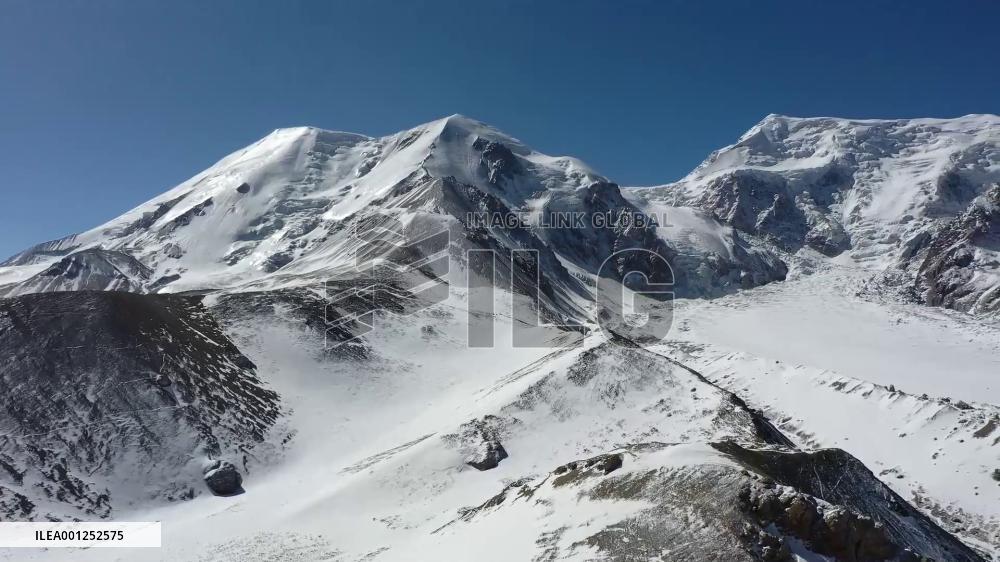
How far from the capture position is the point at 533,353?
79500 mm

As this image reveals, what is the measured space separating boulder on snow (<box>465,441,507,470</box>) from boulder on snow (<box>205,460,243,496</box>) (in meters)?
17.8

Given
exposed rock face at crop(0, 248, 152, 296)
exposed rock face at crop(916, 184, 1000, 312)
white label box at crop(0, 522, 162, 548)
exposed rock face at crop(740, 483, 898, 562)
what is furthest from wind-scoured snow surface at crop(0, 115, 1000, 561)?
exposed rock face at crop(916, 184, 1000, 312)

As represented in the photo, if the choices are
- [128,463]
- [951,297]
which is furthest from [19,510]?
[951,297]

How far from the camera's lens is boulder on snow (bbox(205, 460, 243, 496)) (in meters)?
45.2

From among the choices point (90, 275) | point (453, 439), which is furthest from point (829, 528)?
point (90, 275)

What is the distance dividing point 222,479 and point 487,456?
20.1m

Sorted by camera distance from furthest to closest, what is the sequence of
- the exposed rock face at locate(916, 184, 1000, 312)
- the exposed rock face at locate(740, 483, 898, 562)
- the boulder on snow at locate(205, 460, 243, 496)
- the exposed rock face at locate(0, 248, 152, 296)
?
the exposed rock face at locate(916, 184, 1000, 312) → the exposed rock face at locate(0, 248, 152, 296) → the boulder on snow at locate(205, 460, 243, 496) → the exposed rock face at locate(740, 483, 898, 562)

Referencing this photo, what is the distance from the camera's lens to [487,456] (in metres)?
46.1

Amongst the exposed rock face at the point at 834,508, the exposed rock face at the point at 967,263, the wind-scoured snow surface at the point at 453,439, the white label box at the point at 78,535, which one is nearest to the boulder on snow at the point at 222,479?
the wind-scoured snow surface at the point at 453,439

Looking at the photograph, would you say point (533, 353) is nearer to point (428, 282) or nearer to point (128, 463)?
point (428, 282)

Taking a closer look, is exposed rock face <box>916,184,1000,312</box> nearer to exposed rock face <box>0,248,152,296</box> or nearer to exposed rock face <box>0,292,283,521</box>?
exposed rock face <box>0,292,283,521</box>

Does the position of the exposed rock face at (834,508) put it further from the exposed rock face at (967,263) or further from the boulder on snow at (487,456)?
the exposed rock face at (967,263)

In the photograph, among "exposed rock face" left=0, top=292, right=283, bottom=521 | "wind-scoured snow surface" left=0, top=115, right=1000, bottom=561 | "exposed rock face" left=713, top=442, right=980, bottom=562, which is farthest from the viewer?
"exposed rock face" left=0, top=292, right=283, bottom=521

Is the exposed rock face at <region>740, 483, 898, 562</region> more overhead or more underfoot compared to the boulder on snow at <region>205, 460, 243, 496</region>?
more overhead
